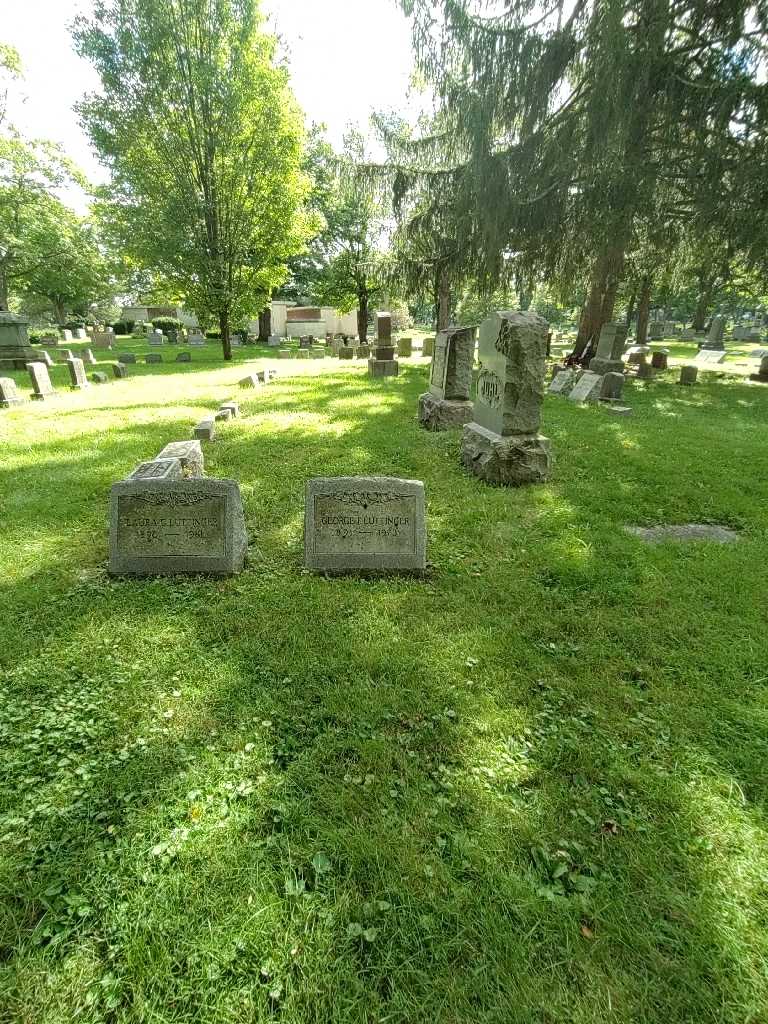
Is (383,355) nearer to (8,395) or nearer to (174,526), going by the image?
(8,395)

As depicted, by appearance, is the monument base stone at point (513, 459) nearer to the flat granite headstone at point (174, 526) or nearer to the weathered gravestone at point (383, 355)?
the flat granite headstone at point (174, 526)

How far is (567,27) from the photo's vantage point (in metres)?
8.49

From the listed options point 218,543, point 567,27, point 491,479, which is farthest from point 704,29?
point 218,543

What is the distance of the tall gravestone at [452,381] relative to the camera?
807cm

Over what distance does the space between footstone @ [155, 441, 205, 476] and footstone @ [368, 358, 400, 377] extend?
31.4 ft

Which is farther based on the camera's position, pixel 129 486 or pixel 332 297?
pixel 332 297

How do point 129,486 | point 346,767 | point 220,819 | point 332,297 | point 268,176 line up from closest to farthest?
point 220,819 → point 346,767 → point 129,486 → point 268,176 → point 332,297

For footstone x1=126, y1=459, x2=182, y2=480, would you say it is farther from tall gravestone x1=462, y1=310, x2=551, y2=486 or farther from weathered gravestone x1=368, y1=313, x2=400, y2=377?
weathered gravestone x1=368, y1=313, x2=400, y2=377

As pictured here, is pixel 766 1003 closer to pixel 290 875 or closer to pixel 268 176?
pixel 290 875

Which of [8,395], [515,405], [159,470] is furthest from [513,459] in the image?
[8,395]

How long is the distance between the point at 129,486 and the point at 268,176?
1750 cm

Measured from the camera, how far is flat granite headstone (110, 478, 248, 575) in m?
3.69

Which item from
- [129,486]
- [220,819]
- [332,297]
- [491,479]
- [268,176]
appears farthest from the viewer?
[332,297]

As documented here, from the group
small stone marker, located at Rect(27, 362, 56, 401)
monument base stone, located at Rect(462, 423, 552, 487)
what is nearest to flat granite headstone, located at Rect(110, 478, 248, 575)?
monument base stone, located at Rect(462, 423, 552, 487)
